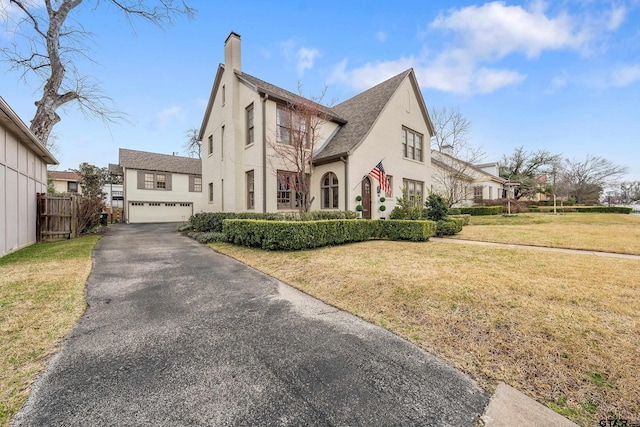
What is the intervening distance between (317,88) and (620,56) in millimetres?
12414

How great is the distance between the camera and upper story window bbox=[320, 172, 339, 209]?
43.2 ft

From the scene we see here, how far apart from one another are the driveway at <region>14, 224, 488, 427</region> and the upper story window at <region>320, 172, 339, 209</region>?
929 centimetres

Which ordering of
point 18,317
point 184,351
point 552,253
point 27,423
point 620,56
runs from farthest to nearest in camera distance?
point 620,56 < point 552,253 < point 18,317 < point 184,351 < point 27,423

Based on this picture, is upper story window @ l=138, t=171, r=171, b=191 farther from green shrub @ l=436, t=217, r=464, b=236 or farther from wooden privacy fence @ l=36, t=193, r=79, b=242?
green shrub @ l=436, t=217, r=464, b=236

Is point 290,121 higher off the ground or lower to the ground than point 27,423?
higher

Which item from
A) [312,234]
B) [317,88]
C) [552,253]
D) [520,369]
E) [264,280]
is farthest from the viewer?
[317,88]

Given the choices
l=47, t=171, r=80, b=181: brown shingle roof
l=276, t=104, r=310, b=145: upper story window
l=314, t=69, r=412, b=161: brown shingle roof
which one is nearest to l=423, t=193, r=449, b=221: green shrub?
l=314, t=69, r=412, b=161: brown shingle roof

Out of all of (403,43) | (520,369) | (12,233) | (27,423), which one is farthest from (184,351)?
(403,43)

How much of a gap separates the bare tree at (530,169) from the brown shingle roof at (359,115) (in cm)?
2824

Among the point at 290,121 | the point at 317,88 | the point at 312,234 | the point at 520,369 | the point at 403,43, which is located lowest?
the point at 520,369

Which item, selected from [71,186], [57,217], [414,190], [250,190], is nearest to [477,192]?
[414,190]

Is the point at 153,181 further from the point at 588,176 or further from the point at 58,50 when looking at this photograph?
the point at 588,176

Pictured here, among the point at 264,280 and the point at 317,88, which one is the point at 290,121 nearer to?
the point at 317,88

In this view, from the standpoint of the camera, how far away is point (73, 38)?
43.5ft
